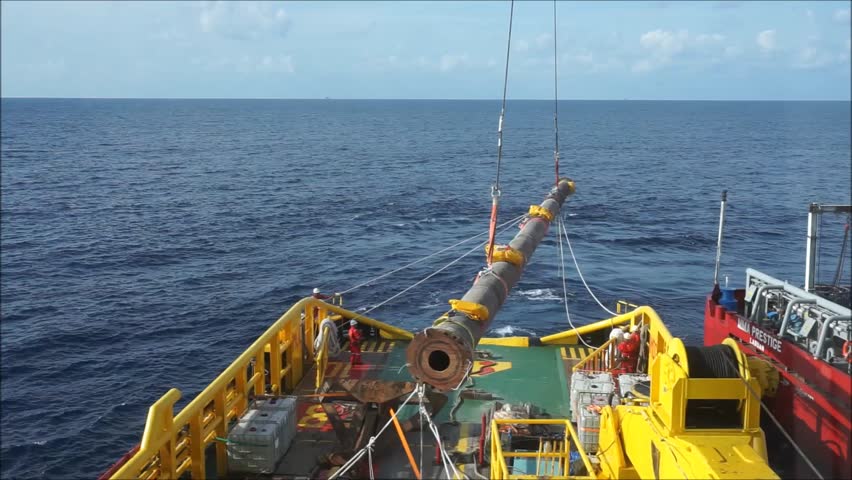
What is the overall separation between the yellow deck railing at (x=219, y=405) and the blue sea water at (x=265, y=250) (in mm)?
11312

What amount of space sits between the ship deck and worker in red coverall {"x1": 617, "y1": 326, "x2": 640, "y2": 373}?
1433mm

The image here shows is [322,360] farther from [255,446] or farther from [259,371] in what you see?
[255,446]

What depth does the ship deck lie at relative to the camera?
1360 cm

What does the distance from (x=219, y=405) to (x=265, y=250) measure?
1732 inches

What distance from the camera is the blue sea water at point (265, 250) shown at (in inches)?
1297

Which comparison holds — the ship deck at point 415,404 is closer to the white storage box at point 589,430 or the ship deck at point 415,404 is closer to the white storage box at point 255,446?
the white storage box at point 255,446

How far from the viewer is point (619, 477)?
11.2 metres

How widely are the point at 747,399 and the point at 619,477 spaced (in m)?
2.62

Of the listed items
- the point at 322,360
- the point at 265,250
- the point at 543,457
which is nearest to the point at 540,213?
the point at 543,457

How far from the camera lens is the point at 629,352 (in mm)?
17828

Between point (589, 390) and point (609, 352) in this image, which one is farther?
point (609, 352)

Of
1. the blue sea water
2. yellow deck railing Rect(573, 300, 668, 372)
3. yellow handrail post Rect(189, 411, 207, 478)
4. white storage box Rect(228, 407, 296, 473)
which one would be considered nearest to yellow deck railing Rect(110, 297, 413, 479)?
yellow handrail post Rect(189, 411, 207, 478)

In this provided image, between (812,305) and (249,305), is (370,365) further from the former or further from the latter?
(249,305)

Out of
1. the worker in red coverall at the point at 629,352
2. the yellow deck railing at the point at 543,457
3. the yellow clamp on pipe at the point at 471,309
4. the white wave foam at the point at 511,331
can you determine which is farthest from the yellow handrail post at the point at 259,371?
the white wave foam at the point at 511,331
